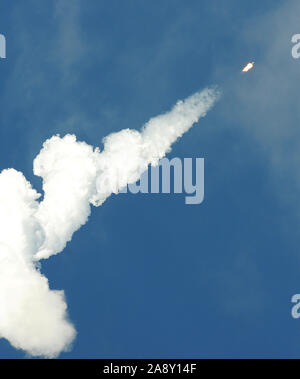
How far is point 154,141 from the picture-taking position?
237 ft

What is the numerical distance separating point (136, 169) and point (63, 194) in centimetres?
1615

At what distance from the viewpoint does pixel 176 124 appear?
234ft

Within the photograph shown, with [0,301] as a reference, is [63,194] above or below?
above

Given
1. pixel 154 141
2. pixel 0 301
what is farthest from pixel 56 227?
pixel 154 141
